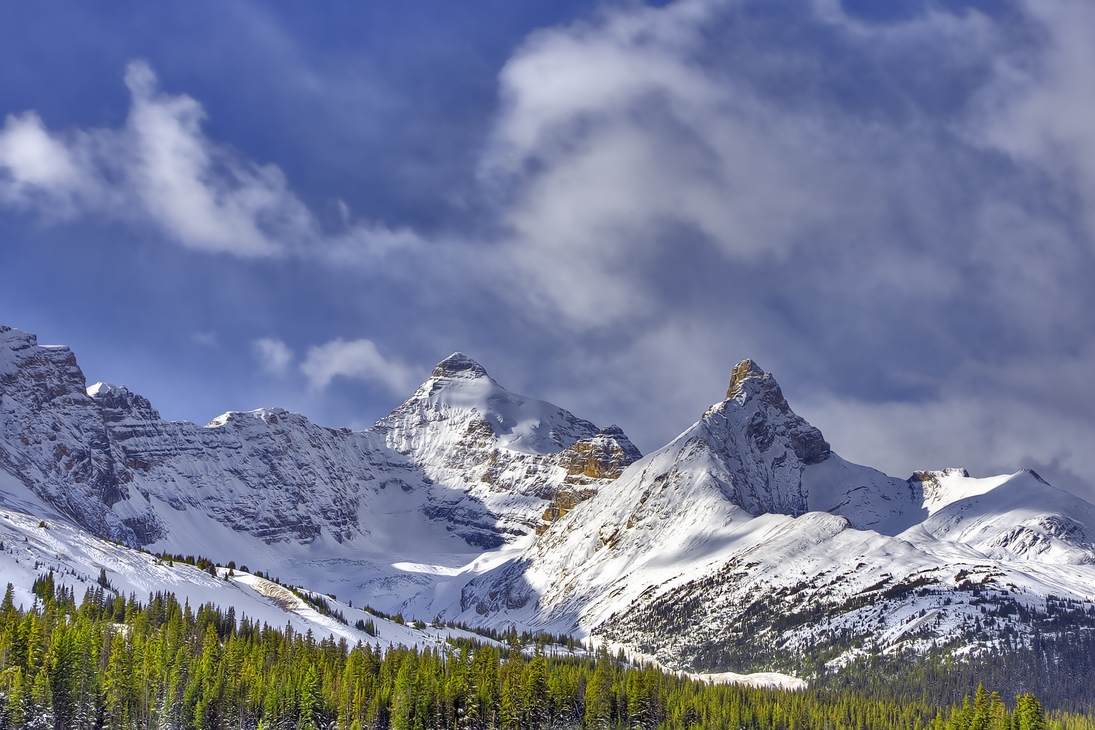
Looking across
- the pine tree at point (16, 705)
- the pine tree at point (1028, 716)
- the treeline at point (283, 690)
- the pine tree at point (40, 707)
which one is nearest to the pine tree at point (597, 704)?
the treeline at point (283, 690)

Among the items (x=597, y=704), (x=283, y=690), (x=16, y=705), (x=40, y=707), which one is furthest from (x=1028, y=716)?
(x=16, y=705)

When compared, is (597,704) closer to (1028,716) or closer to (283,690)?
(283,690)

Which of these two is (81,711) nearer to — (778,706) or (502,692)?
(502,692)

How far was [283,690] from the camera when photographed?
158m

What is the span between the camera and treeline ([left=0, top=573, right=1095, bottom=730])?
5679 inches

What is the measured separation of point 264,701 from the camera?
15638 cm

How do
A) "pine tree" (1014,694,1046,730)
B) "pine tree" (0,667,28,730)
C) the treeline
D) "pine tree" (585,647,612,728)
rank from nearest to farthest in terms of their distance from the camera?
"pine tree" (0,667,28,730) < the treeline < "pine tree" (1014,694,1046,730) < "pine tree" (585,647,612,728)

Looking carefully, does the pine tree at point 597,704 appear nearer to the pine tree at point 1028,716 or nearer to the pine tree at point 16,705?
the pine tree at point 1028,716

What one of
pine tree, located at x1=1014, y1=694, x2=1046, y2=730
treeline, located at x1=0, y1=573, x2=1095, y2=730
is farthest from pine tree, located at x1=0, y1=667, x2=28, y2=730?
pine tree, located at x1=1014, y1=694, x2=1046, y2=730

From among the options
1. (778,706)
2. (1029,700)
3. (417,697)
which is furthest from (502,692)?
(1029,700)

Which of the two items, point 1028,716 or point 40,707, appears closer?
point 40,707

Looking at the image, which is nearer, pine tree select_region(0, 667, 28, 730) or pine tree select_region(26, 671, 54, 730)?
pine tree select_region(0, 667, 28, 730)

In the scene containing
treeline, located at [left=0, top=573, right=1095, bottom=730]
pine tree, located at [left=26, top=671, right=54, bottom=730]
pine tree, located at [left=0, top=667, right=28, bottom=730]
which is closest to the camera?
pine tree, located at [left=0, top=667, right=28, bottom=730]

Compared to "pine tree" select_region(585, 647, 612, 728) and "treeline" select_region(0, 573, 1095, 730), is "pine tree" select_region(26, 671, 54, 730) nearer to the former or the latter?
"treeline" select_region(0, 573, 1095, 730)
